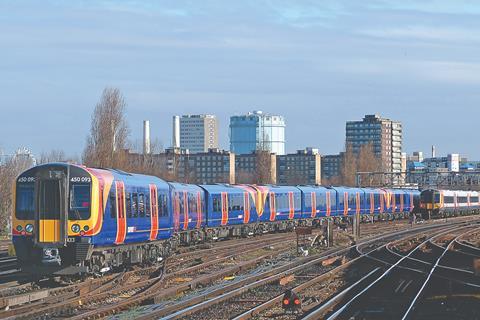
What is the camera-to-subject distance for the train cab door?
2303cm

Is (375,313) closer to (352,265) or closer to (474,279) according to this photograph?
(474,279)

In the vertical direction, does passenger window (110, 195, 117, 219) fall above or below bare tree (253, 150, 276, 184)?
below

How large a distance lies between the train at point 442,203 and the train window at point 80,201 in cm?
6699

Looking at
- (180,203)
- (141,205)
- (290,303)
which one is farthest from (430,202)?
(290,303)

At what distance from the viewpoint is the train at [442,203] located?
87.1 m

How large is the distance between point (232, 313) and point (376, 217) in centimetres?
6092

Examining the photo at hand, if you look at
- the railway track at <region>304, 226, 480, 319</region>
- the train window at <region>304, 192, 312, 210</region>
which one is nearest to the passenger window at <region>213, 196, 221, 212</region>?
the railway track at <region>304, 226, 480, 319</region>

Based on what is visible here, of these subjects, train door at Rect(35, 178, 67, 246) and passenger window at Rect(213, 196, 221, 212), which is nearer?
train door at Rect(35, 178, 67, 246)

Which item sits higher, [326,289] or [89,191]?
[89,191]

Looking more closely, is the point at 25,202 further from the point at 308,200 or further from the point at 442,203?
the point at 442,203

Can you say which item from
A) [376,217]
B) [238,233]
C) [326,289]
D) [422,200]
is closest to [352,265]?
[326,289]

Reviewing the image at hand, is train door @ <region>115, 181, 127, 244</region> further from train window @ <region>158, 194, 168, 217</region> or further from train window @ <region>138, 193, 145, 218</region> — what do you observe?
train window @ <region>158, 194, 168, 217</region>

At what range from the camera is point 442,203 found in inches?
3497

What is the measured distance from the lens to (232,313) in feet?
61.9
